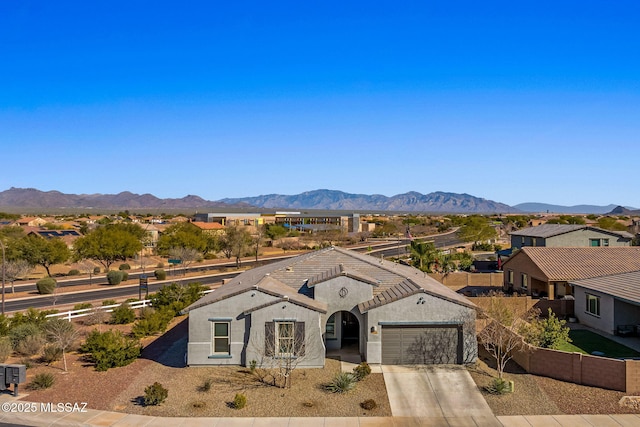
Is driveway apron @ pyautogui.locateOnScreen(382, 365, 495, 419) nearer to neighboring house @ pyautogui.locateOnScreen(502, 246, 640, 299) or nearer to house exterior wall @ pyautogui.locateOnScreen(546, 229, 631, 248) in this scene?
neighboring house @ pyautogui.locateOnScreen(502, 246, 640, 299)

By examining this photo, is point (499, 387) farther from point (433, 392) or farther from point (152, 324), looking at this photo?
point (152, 324)

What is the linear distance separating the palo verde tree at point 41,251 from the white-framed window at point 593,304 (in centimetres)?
5421

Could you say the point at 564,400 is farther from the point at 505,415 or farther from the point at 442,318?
the point at 442,318

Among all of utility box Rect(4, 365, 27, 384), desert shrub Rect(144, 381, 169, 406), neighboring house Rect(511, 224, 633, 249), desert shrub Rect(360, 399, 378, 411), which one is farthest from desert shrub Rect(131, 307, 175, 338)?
neighboring house Rect(511, 224, 633, 249)

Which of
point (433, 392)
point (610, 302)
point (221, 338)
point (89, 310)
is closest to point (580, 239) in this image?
point (610, 302)

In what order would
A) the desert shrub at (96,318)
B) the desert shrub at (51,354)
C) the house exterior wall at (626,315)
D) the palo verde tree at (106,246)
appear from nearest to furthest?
the desert shrub at (51,354)
the house exterior wall at (626,315)
the desert shrub at (96,318)
the palo verde tree at (106,246)

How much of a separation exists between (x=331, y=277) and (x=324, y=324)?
231 centimetres

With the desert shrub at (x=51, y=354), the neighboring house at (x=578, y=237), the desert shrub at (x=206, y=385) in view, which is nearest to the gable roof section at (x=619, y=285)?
the neighboring house at (x=578, y=237)

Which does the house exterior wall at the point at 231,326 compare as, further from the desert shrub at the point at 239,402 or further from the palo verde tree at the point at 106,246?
the palo verde tree at the point at 106,246

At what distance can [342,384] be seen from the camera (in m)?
20.3

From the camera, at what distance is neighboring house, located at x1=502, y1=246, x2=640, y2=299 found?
34688 mm

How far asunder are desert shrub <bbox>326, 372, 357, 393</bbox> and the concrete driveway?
1.57m

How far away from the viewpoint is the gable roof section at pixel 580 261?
1359 inches

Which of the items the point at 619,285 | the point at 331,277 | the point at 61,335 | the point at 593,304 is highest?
the point at 331,277
